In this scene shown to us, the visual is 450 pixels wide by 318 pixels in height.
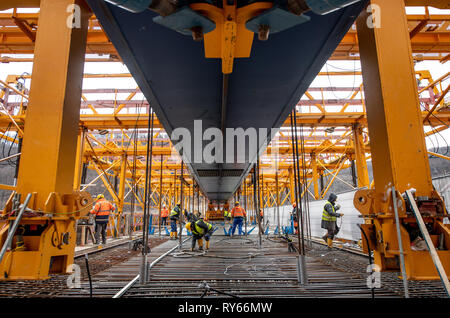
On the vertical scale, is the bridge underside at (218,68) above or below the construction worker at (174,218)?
above

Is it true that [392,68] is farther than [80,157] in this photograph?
No

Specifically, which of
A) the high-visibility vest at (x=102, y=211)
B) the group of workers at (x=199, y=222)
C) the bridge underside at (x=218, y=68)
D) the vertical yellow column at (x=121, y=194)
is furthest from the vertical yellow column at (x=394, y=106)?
the vertical yellow column at (x=121, y=194)

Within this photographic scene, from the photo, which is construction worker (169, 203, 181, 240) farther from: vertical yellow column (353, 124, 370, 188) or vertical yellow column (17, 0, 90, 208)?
vertical yellow column (17, 0, 90, 208)

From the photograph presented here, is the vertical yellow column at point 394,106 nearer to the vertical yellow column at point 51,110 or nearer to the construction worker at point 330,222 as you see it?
the vertical yellow column at point 51,110

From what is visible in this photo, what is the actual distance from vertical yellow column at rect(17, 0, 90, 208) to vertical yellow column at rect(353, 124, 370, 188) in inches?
392

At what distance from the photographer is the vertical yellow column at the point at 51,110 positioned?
304 cm

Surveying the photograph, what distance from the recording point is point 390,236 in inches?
114

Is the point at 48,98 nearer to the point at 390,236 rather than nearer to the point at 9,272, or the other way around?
the point at 9,272

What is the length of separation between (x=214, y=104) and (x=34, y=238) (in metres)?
3.68

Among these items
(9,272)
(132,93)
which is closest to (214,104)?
(9,272)

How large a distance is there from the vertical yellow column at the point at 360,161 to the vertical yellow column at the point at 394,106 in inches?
293

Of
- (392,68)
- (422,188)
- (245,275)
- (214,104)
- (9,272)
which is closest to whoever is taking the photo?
(9,272)
